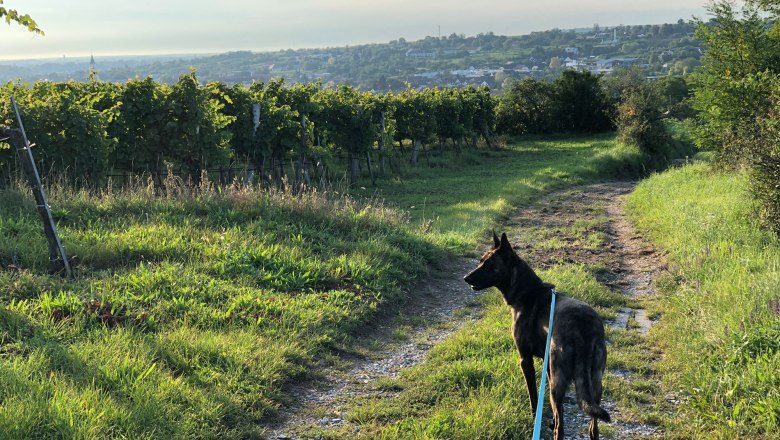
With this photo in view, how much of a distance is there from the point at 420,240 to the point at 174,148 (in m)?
7.29

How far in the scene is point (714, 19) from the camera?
62.1 feet

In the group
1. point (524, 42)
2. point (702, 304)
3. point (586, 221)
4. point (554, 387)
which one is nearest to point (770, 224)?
point (702, 304)

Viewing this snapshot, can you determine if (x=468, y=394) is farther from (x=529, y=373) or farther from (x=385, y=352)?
(x=385, y=352)

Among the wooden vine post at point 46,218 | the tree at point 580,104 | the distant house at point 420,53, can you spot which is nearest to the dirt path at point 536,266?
the wooden vine post at point 46,218

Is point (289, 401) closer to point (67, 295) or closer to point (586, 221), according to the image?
point (67, 295)

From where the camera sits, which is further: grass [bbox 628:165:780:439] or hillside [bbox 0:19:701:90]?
hillside [bbox 0:19:701:90]

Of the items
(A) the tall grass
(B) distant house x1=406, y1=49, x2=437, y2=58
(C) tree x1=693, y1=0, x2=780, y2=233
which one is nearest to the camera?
(A) the tall grass

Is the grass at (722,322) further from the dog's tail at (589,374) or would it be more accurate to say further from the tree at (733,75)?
the tree at (733,75)

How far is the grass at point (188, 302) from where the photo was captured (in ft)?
14.3

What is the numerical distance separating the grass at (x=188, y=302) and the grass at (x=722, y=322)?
5.25 ft

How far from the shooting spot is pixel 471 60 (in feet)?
395

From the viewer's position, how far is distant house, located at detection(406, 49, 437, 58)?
133500mm

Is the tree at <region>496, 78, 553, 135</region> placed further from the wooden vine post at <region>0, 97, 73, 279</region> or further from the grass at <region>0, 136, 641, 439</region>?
the wooden vine post at <region>0, 97, 73, 279</region>

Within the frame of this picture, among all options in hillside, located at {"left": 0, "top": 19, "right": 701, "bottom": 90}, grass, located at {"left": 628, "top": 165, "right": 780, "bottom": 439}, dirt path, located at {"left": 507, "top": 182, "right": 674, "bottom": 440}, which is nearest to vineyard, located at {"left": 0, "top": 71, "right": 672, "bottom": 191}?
dirt path, located at {"left": 507, "top": 182, "right": 674, "bottom": 440}
